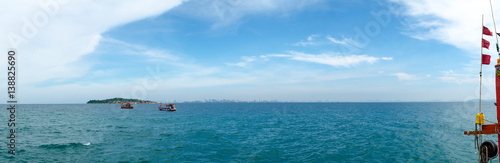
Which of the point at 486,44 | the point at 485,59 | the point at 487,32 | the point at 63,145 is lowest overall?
the point at 63,145

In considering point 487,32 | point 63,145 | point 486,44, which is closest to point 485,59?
point 486,44

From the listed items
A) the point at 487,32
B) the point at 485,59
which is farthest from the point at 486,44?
the point at 485,59

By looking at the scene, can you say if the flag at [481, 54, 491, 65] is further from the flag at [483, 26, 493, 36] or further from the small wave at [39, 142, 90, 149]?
the small wave at [39, 142, 90, 149]

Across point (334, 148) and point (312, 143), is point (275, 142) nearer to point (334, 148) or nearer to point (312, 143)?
point (312, 143)

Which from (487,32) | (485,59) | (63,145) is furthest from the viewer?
(63,145)

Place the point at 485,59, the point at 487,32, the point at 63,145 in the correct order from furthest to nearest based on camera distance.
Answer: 1. the point at 63,145
2. the point at 487,32
3. the point at 485,59

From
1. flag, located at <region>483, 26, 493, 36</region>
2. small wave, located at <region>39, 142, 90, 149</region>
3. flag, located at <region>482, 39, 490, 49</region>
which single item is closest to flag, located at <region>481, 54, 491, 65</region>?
flag, located at <region>482, 39, 490, 49</region>

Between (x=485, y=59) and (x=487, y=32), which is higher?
(x=487, y=32)

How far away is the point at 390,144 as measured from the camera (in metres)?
36.8

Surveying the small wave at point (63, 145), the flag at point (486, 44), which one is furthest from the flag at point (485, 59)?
the small wave at point (63, 145)

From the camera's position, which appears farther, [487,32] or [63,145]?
[63,145]

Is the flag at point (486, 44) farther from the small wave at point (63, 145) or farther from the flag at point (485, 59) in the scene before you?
the small wave at point (63, 145)

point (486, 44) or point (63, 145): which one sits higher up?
point (486, 44)

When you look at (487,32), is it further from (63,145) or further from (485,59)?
(63,145)
